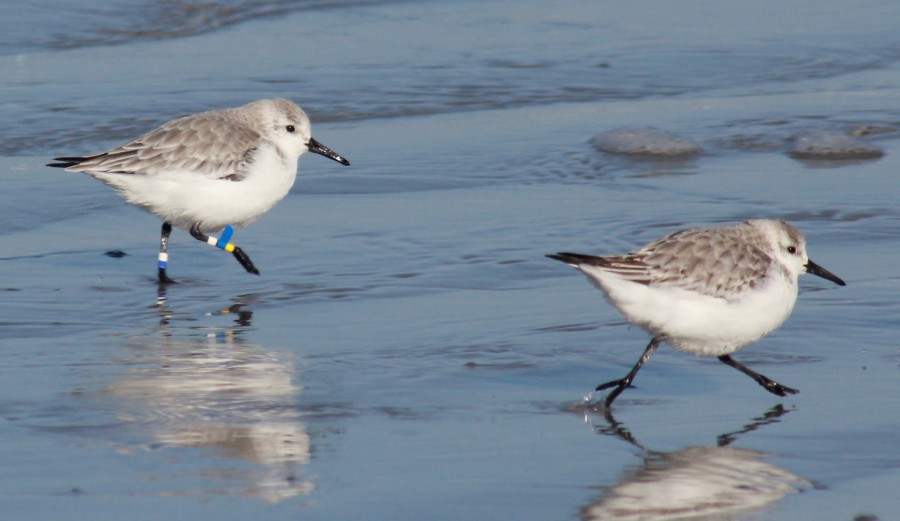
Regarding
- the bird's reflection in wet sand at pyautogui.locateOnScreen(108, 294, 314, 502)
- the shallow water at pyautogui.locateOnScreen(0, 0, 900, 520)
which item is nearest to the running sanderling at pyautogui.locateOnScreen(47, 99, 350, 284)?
the shallow water at pyautogui.locateOnScreen(0, 0, 900, 520)

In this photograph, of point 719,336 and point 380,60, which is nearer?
point 719,336

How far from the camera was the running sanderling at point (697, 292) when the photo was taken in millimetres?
5371

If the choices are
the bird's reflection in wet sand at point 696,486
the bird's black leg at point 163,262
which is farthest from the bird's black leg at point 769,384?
the bird's black leg at point 163,262

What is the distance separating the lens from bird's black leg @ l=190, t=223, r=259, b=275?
7656mm

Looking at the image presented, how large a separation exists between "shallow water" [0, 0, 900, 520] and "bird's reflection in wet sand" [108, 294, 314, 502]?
0.02m

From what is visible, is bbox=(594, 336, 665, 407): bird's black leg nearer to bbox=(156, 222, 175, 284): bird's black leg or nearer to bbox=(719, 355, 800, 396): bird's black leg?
bbox=(719, 355, 800, 396): bird's black leg

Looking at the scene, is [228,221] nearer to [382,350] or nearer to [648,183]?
[382,350]

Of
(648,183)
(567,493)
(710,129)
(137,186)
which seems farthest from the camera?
(710,129)

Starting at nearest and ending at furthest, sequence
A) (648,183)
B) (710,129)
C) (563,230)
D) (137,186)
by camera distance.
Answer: (137,186), (563,230), (648,183), (710,129)

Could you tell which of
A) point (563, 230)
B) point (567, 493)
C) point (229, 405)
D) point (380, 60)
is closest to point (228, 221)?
point (563, 230)

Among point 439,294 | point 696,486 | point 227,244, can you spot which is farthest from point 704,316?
point 227,244

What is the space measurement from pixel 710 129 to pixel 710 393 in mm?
5874

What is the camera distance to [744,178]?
32.1 feet

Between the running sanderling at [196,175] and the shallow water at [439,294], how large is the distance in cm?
30
